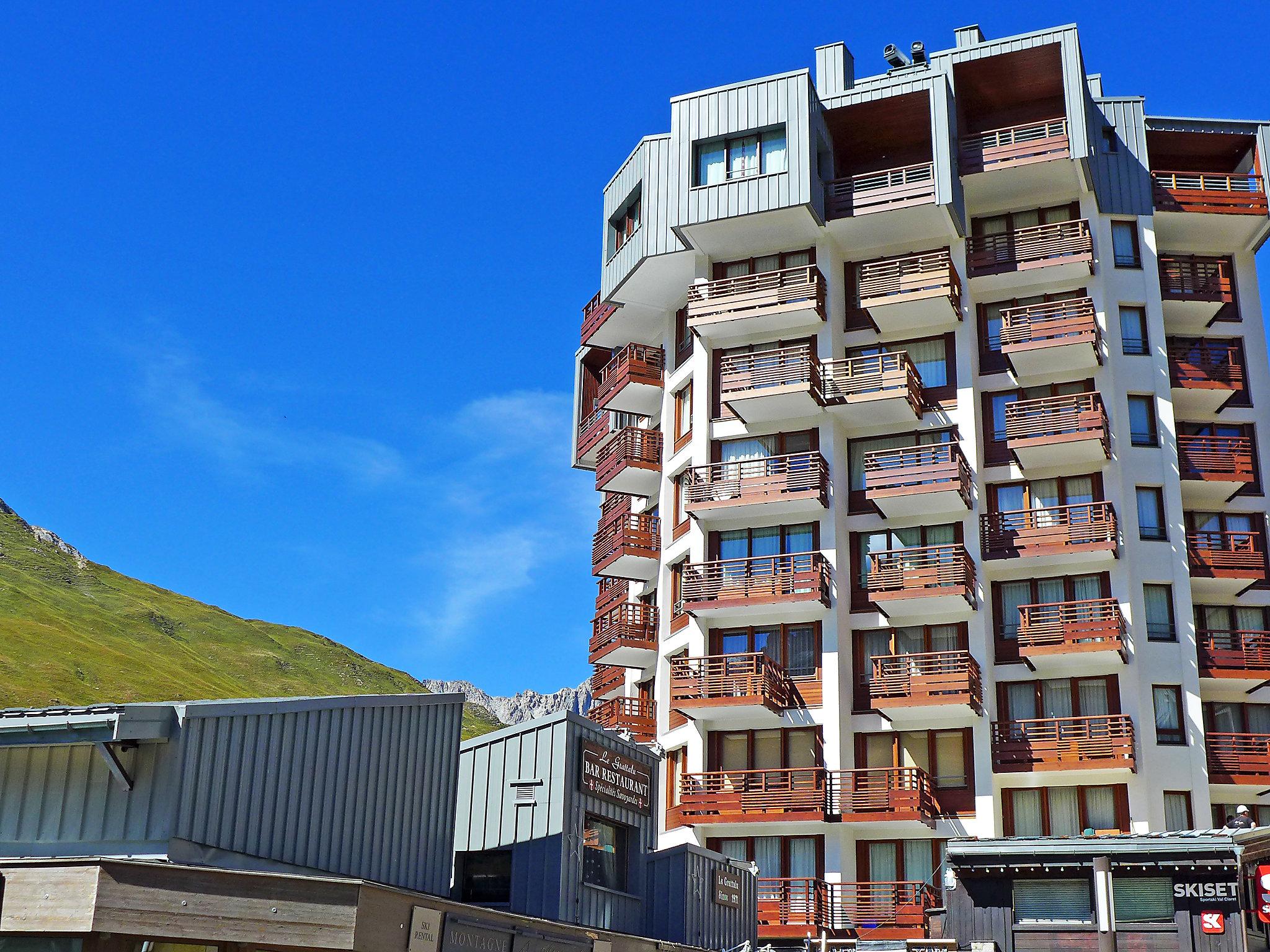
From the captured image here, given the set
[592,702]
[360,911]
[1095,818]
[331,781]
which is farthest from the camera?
[592,702]

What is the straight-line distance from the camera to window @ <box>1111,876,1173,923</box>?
108 ft

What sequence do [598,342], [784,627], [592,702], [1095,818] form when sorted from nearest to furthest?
[1095,818] < [784,627] < [598,342] < [592,702]

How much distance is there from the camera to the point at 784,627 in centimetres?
5238

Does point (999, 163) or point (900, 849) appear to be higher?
point (999, 163)

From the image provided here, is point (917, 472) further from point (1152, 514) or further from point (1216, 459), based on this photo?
point (1216, 459)

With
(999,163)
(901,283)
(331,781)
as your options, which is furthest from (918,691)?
(331,781)

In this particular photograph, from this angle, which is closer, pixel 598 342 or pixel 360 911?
pixel 360 911

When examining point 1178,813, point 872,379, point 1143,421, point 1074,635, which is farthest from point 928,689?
point 1143,421

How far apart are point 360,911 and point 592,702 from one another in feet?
161

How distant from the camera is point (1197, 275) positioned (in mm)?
59500

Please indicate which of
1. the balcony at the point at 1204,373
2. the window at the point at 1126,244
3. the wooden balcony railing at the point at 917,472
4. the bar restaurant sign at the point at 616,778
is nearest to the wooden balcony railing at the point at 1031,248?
the window at the point at 1126,244

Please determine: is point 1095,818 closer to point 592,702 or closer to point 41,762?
point 592,702

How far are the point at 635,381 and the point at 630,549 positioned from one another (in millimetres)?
7247

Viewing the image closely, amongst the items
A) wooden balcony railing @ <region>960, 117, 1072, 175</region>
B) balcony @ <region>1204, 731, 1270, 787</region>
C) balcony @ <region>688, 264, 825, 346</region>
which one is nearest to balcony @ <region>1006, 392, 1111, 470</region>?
balcony @ <region>688, 264, 825, 346</region>
